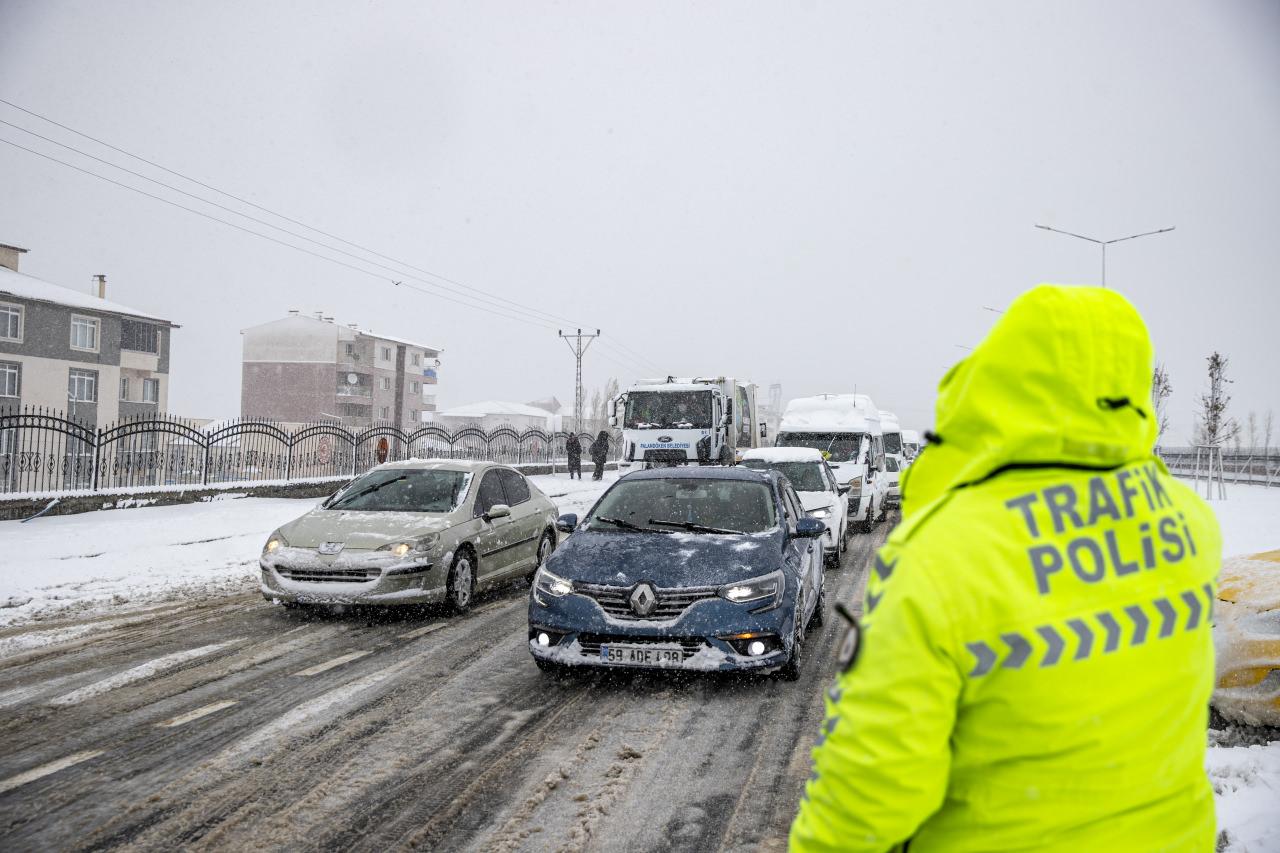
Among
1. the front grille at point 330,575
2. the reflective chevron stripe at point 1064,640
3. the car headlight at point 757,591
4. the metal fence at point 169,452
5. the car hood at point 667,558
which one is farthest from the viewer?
the metal fence at point 169,452

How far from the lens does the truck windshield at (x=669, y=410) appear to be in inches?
914

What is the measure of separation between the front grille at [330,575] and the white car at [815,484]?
6.36m

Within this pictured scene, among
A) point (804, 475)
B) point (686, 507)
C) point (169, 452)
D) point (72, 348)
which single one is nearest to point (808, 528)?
point (686, 507)

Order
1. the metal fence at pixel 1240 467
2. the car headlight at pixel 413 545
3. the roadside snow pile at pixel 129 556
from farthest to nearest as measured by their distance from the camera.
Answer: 1. the metal fence at pixel 1240 467
2. the roadside snow pile at pixel 129 556
3. the car headlight at pixel 413 545

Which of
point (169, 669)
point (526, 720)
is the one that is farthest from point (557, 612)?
point (169, 669)

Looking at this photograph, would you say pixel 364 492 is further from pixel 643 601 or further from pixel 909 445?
pixel 909 445

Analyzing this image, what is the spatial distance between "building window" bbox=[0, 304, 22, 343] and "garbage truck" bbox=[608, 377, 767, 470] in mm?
32714

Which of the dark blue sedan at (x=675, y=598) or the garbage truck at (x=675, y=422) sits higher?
the garbage truck at (x=675, y=422)

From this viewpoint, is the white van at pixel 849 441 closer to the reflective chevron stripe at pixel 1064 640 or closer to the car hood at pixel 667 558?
the car hood at pixel 667 558

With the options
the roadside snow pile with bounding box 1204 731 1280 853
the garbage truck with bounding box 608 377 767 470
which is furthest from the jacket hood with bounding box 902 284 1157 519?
the garbage truck with bounding box 608 377 767 470

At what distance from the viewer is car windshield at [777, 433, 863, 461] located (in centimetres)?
1841

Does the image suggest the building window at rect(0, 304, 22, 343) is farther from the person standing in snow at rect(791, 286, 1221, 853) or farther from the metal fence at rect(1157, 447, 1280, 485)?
the metal fence at rect(1157, 447, 1280, 485)

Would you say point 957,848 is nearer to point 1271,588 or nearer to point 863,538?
point 1271,588

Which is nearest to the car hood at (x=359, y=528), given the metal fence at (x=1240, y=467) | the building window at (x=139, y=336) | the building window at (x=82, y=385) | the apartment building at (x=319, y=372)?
the metal fence at (x=1240, y=467)
